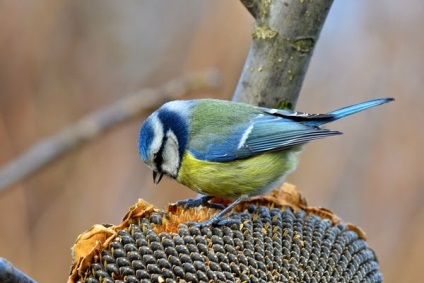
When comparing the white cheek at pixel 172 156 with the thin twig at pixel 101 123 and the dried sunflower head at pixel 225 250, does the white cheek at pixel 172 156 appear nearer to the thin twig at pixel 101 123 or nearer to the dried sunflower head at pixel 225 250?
the dried sunflower head at pixel 225 250

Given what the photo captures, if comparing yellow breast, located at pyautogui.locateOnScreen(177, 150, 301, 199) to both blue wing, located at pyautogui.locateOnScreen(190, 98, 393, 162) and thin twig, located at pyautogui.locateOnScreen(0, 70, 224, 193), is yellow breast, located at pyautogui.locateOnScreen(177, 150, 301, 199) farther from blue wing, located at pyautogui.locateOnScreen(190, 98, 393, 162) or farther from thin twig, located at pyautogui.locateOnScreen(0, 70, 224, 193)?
thin twig, located at pyautogui.locateOnScreen(0, 70, 224, 193)

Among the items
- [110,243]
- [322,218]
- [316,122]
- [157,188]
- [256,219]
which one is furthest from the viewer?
[157,188]

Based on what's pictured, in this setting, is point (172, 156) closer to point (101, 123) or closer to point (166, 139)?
point (166, 139)

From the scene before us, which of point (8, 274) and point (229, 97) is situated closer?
point (8, 274)

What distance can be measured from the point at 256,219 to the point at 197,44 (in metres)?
2.39

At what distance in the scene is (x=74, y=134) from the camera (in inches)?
99.9

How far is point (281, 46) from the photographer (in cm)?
170

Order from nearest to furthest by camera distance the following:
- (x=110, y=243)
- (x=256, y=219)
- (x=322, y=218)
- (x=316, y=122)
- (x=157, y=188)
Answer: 1. (x=110, y=243)
2. (x=256, y=219)
3. (x=322, y=218)
4. (x=316, y=122)
5. (x=157, y=188)

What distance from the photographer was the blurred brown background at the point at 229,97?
355 centimetres

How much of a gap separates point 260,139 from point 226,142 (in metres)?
0.10

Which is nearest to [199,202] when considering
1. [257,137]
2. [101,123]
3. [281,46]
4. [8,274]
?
[257,137]

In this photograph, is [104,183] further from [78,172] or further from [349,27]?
[349,27]

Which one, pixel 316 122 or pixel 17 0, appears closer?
pixel 316 122

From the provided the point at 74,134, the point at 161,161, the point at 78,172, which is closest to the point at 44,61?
the point at 78,172
